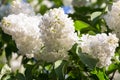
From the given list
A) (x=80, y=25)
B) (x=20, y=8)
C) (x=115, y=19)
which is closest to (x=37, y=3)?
(x=20, y=8)

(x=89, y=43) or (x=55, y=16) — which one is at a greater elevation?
(x=55, y=16)

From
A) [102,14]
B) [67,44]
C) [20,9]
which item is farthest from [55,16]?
[20,9]

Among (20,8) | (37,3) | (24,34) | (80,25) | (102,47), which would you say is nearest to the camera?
(102,47)

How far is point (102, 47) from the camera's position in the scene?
1.92m

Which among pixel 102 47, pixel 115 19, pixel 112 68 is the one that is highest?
pixel 115 19

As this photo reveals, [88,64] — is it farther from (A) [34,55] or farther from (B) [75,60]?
(A) [34,55]

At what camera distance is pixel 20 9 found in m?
2.74

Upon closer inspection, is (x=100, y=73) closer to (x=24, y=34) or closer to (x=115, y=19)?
(x=115, y=19)

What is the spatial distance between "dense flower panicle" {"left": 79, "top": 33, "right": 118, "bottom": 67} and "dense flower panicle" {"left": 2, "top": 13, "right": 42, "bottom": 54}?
28 cm

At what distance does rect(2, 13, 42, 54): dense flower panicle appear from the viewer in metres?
2.12

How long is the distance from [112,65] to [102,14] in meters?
0.50

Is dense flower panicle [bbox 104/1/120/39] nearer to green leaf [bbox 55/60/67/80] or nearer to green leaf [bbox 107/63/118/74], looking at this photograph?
green leaf [bbox 107/63/118/74]

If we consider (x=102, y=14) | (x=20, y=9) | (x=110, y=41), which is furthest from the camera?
(x=20, y=9)

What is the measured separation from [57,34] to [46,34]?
2.2 inches
